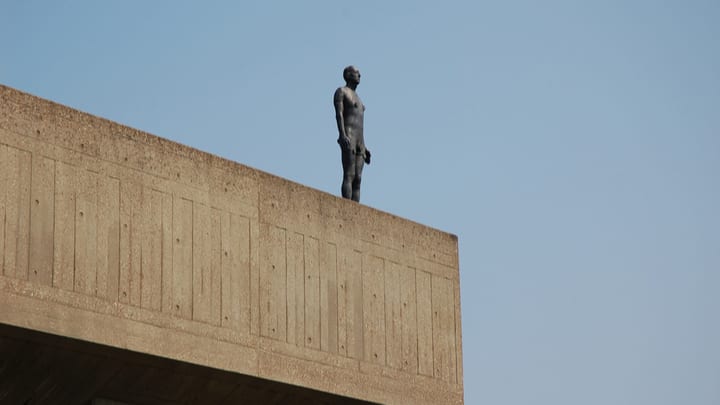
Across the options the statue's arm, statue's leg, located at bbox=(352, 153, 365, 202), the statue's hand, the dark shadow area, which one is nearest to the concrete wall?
the dark shadow area

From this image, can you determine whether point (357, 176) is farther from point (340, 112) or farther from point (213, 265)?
point (213, 265)

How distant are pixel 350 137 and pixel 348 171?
1.54 ft

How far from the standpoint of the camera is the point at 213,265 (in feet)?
63.9

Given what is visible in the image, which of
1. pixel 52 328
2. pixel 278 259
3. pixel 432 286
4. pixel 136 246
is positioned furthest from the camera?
pixel 432 286

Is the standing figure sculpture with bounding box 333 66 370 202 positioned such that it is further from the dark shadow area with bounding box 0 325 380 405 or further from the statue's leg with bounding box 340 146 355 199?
the dark shadow area with bounding box 0 325 380 405

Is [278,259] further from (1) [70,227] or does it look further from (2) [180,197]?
(1) [70,227]

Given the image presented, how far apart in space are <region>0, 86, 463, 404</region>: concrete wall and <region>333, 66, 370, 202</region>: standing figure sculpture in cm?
74

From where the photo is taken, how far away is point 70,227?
1797 cm

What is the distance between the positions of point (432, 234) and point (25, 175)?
6.74 meters

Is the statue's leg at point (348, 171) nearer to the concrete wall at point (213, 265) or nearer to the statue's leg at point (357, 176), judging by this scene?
the statue's leg at point (357, 176)

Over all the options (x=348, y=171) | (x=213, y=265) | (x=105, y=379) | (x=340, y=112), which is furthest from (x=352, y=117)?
(x=105, y=379)

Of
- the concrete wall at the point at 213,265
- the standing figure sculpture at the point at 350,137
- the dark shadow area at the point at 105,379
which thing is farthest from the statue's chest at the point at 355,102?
the dark shadow area at the point at 105,379

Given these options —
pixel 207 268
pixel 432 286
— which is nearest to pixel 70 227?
pixel 207 268

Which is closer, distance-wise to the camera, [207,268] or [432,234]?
[207,268]
